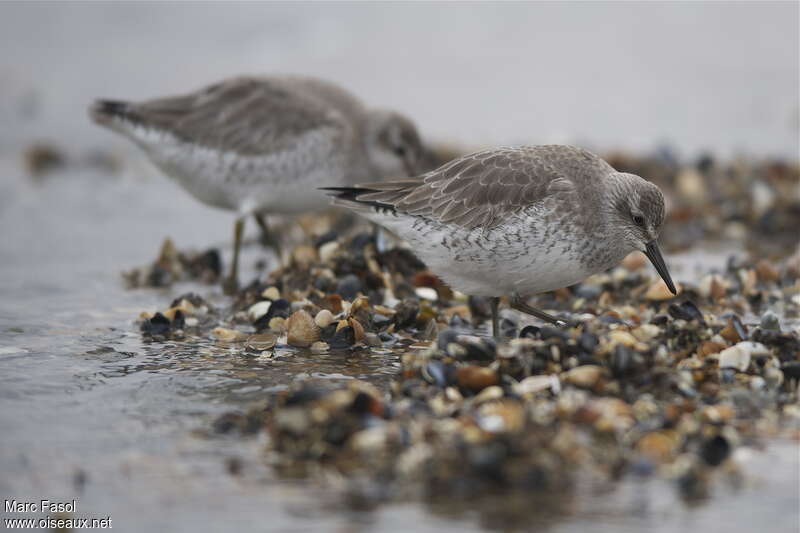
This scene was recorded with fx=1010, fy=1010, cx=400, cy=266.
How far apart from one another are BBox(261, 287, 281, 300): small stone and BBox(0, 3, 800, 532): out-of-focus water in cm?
104

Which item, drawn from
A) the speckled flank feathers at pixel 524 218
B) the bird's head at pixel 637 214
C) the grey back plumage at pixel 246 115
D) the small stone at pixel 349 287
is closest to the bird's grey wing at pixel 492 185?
the speckled flank feathers at pixel 524 218

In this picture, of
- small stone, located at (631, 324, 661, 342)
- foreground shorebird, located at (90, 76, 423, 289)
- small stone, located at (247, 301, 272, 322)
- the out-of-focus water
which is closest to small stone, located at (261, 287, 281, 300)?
small stone, located at (247, 301, 272, 322)

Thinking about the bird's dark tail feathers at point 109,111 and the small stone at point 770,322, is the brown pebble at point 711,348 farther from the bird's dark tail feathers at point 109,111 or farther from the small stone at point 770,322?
the bird's dark tail feathers at point 109,111

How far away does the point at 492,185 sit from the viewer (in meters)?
6.62

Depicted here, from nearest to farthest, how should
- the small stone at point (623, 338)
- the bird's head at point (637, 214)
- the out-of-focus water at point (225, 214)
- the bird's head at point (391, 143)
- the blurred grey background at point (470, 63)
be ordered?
the out-of-focus water at point (225, 214) → the small stone at point (623, 338) → the bird's head at point (637, 214) → the bird's head at point (391, 143) → the blurred grey background at point (470, 63)

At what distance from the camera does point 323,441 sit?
458 centimetres

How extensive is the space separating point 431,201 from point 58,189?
759cm

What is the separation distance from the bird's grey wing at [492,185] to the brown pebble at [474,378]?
4.64 ft

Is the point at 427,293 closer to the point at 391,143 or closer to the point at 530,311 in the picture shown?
the point at 530,311

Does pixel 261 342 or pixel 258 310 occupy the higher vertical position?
pixel 258 310

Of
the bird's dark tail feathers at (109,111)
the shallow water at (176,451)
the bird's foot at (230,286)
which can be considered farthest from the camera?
the bird's dark tail feathers at (109,111)

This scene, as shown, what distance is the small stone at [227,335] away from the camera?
6.85 meters

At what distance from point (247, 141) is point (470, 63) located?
8292 millimetres

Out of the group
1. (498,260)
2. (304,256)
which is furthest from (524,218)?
(304,256)
